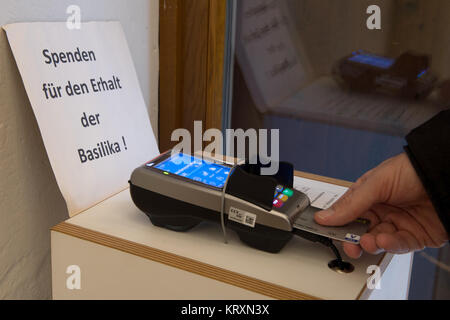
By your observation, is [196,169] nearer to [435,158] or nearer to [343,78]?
[435,158]

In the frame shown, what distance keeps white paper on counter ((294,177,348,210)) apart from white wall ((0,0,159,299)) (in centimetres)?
39

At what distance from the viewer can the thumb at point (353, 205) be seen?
2.13 ft

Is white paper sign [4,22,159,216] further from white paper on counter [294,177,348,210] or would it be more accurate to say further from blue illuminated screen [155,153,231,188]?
white paper on counter [294,177,348,210]

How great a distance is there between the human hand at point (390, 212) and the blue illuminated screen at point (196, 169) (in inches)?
5.6

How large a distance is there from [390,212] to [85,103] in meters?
0.48

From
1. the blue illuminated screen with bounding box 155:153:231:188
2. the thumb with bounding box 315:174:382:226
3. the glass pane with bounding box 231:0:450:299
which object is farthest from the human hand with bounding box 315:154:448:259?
the glass pane with bounding box 231:0:450:299

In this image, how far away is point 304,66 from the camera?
1.04 m

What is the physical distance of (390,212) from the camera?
2.36 feet

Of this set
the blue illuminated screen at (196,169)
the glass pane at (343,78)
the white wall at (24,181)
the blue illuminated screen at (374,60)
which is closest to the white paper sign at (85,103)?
the white wall at (24,181)

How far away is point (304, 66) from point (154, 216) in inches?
19.2

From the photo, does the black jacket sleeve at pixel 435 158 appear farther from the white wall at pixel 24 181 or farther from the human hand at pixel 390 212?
the white wall at pixel 24 181
